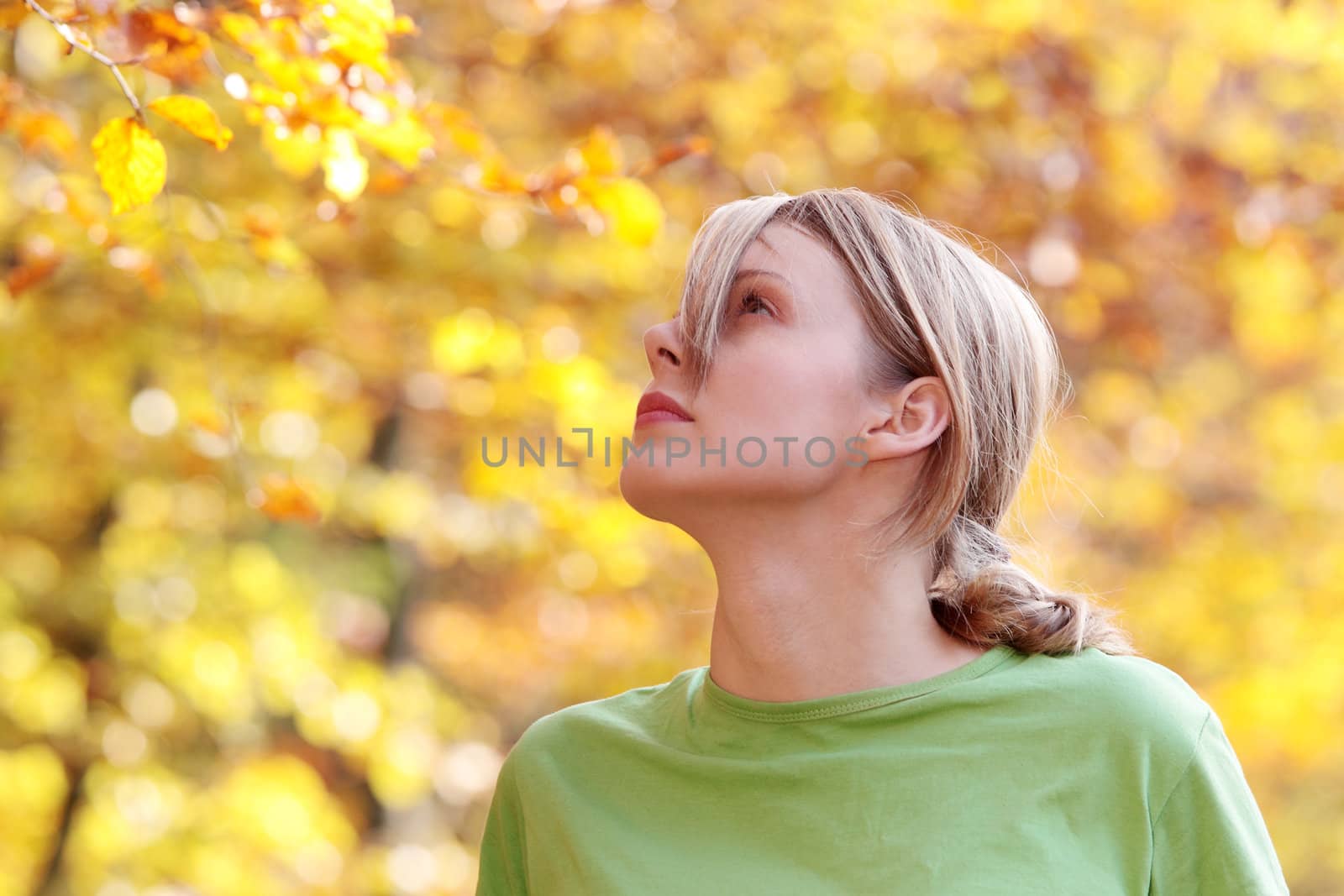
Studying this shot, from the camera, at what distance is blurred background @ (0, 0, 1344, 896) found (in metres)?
3.86

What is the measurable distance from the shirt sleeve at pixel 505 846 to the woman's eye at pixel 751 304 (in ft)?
Result: 2.61

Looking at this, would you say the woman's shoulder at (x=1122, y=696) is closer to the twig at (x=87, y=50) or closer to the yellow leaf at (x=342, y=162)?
the yellow leaf at (x=342, y=162)

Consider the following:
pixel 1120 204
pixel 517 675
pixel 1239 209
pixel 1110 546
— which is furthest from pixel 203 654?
pixel 1110 546

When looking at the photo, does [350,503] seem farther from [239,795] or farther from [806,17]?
[806,17]

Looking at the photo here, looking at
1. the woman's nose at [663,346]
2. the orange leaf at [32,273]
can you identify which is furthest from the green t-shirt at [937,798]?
the orange leaf at [32,273]

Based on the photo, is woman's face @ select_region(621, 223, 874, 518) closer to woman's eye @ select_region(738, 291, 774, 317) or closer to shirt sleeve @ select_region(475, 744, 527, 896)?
woman's eye @ select_region(738, 291, 774, 317)

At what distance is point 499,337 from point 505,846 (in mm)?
1930

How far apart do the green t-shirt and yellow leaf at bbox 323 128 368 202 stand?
3.27 feet

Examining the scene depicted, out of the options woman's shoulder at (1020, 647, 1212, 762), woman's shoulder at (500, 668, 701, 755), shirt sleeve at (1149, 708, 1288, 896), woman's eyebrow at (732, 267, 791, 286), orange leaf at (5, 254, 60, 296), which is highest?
woman's eyebrow at (732, 267, 791, 286)

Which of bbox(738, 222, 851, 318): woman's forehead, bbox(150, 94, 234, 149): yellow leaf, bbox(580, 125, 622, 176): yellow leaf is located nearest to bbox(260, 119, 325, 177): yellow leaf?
bbox(150, 94, 234, 149): yellow leaf

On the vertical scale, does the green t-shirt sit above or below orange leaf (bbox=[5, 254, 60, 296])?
below

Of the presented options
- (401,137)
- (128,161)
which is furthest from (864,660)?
(128,161)

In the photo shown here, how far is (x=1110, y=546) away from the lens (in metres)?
7.78

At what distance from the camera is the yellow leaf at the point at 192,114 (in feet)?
5.46
